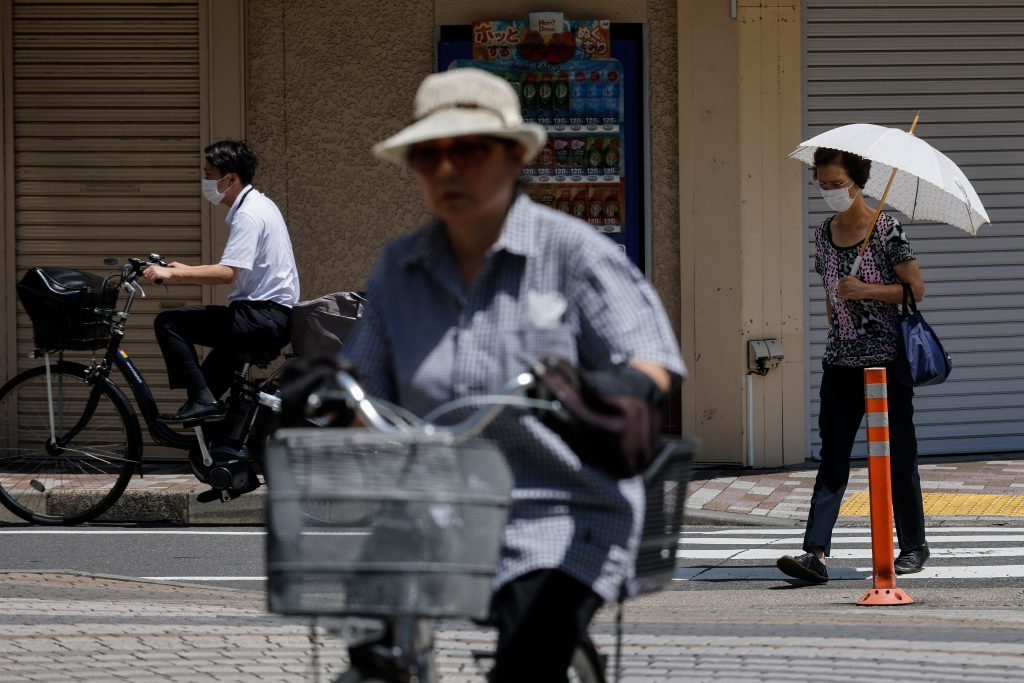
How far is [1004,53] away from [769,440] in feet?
11.1

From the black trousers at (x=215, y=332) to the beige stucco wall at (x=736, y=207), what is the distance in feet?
13.4

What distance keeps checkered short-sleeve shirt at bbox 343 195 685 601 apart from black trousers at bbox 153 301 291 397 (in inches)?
230

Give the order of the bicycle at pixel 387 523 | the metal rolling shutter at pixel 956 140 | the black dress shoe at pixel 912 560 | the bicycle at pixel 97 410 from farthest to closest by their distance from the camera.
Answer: the metal rolling shutter at pixel 956 140
the bicycle at pixel 97 410
the black dress shoe at pixel 912 560
the bicycle at pixel 387 523

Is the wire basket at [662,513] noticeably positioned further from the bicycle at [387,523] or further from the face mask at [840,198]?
the face mask at [840,198]

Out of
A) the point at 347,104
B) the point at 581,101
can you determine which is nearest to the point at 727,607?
the point at 581,101

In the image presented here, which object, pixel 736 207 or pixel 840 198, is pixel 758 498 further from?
pixel 840 198

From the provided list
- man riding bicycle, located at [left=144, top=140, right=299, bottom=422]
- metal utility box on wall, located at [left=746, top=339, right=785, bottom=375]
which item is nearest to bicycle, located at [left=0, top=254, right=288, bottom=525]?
man riding bicycle, located at [left=144, top=140, right=299, bottom=422]

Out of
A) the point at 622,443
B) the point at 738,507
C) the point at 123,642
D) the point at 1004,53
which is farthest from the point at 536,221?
the point at 1004,53

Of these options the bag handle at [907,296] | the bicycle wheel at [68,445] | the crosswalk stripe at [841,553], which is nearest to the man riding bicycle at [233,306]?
the bicycle wheel at [68,445]

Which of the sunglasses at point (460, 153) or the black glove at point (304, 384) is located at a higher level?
the sunglasses at point (460, 153)

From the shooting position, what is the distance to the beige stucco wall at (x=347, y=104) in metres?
12.3

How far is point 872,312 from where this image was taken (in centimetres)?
777

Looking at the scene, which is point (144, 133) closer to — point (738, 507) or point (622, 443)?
A: point (738, 507)

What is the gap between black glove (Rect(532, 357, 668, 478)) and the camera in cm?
286
